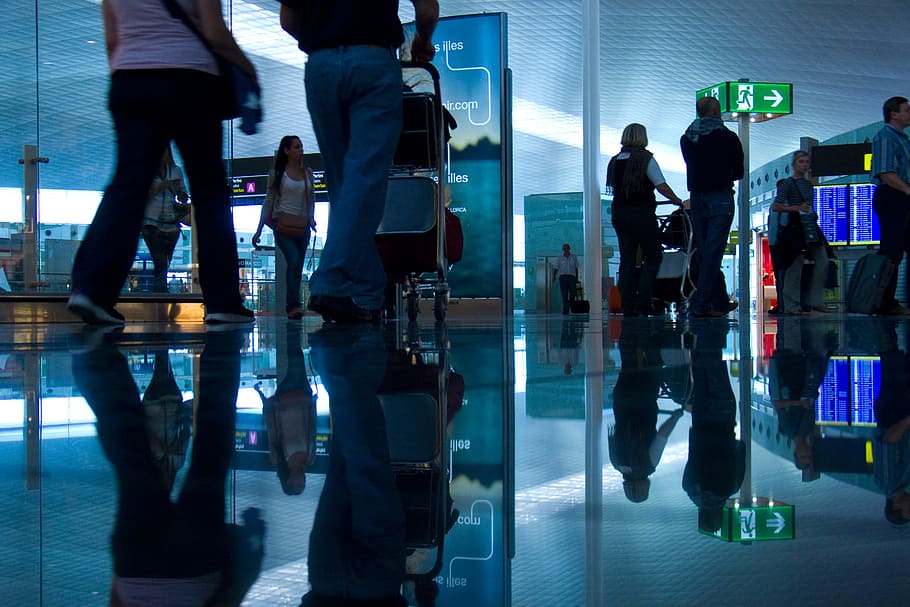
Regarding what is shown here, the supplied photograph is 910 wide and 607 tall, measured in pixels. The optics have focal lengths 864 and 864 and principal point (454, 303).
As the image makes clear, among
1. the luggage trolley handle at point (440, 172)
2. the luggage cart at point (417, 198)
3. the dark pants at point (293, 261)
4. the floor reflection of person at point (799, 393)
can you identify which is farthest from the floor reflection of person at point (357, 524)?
the dark pants at point (293, 261)

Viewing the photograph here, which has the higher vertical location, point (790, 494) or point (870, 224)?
point (870, 224)

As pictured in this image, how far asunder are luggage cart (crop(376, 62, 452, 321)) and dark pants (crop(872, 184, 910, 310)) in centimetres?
312

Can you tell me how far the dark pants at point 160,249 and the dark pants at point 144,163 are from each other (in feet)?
16.7

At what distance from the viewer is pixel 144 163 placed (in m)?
2.91

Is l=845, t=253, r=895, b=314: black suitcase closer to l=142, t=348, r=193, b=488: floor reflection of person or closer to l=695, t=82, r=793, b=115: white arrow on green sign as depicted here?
l=142, t=348, r=193, b=488: floor reflection of person

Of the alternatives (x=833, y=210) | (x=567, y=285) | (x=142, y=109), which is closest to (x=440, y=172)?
(x=142, y=109)

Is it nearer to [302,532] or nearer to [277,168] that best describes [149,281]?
[277,168]

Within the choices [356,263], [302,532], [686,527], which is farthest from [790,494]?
[356,263]

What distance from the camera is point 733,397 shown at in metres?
0.91

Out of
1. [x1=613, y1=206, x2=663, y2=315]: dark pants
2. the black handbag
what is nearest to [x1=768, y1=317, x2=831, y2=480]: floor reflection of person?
the black handbag

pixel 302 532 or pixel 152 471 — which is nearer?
pixel 302 532

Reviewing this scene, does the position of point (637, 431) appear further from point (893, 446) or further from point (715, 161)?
point (715, 161)

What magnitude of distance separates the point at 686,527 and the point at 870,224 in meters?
14.8

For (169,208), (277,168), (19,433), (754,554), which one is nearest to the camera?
(754,554)
